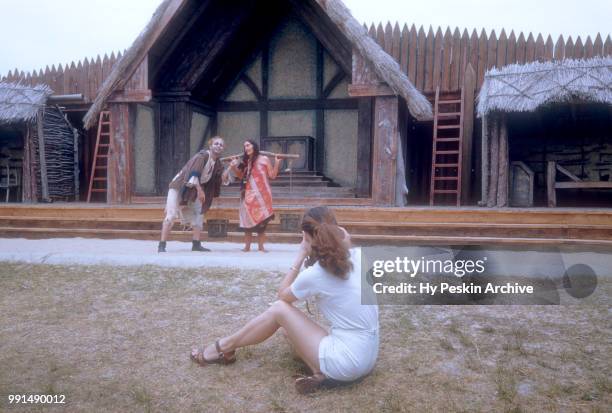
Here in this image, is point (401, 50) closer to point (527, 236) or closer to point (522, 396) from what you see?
point (527, 236)

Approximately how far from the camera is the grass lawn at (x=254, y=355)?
11.6 feet

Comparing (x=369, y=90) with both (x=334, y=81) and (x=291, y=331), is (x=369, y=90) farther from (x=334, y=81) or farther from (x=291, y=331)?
(x=291, y=331)

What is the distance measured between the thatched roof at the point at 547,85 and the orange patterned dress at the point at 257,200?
388 cm

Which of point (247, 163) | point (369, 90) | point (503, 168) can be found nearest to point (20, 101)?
point (247, 163)

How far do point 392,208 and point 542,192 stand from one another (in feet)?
14.9

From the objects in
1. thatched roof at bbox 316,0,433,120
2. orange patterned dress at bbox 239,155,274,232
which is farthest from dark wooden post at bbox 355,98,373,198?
orange patterned dress at bbox 239,155,274,232

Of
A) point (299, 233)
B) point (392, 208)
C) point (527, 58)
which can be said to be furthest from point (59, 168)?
point (527, 58)

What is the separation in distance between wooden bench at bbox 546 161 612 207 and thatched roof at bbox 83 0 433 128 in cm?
304

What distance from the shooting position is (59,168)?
12.9m

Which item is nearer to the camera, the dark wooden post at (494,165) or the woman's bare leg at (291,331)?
the woman's bare leg at (291,331)

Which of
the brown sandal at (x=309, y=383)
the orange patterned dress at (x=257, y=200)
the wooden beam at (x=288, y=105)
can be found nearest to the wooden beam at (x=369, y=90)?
the orange patterned dress at (x=257, y=200)

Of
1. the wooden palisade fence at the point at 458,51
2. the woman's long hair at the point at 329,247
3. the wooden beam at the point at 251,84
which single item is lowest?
the woman's long hair at the point at 329,247

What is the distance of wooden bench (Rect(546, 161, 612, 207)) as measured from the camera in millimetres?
9539

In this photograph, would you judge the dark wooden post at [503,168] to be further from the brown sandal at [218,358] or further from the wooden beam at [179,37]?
the brown sandal at [218,358]
